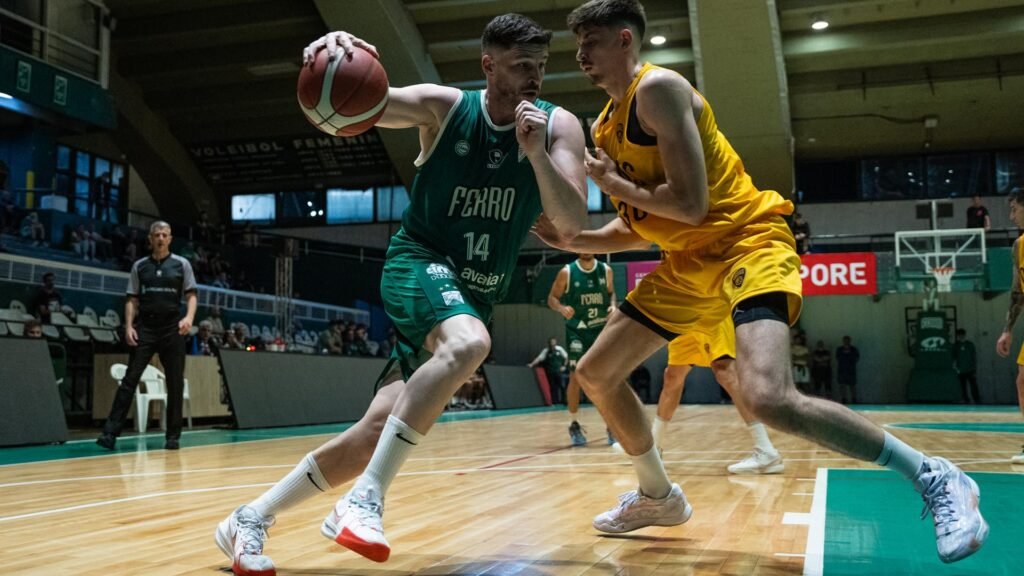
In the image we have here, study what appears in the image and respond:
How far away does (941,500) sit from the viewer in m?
2.76

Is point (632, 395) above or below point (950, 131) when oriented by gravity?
below

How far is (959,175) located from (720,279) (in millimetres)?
22696

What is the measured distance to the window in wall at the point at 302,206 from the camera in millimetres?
26844

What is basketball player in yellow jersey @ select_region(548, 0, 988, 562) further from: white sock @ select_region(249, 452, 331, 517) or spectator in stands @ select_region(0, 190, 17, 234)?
spectator in stands @ select_region(0, 190, 17, 234)

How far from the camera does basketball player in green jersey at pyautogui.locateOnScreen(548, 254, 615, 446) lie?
8.41 meters

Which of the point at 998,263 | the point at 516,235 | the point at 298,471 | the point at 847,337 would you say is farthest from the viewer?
the point at 847,337

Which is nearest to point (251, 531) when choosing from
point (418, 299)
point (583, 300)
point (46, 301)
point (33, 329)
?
point (418, 299)

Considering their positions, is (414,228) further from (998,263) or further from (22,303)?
(998,263)

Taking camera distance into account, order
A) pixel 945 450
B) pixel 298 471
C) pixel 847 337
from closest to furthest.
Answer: pixel 298 471
pixel 945 450
pixel 847 337

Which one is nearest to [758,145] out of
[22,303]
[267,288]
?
[267,288]

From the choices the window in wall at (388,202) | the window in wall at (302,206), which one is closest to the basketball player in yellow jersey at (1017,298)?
the window in wall at (388,202)

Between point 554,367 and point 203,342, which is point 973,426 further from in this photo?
point 554,367

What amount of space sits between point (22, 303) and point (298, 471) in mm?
12510

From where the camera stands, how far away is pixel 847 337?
20969mm
